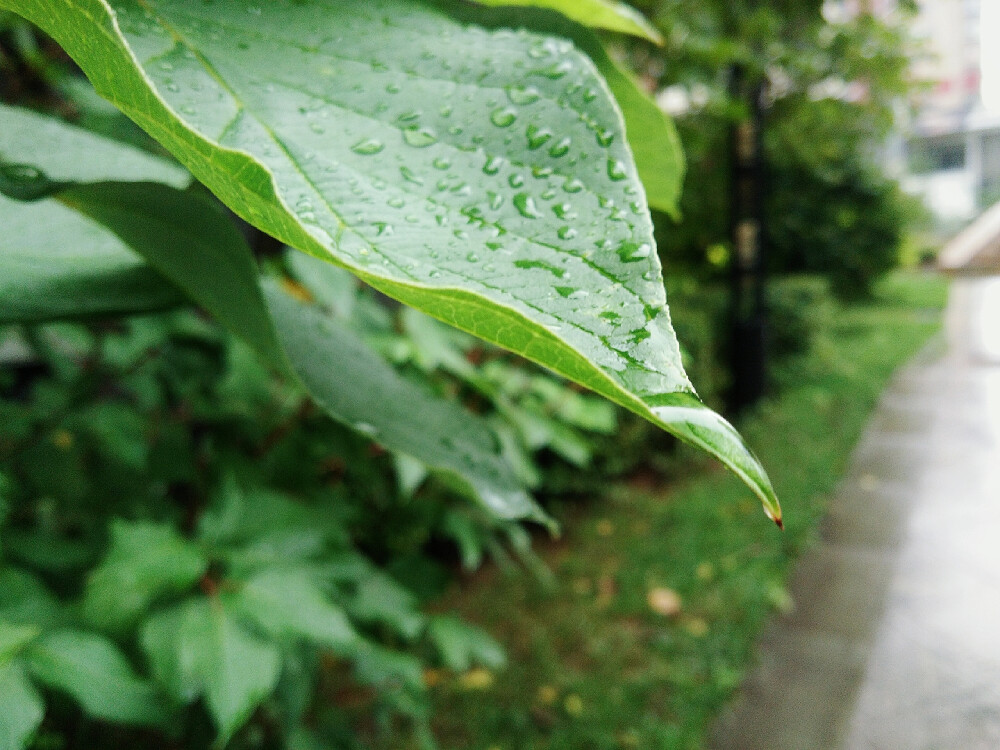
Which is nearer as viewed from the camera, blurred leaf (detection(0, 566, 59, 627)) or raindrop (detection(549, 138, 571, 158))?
raindrop (detection(549, 138, 571, 158))

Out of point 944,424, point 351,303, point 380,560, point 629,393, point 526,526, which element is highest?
point 629,393

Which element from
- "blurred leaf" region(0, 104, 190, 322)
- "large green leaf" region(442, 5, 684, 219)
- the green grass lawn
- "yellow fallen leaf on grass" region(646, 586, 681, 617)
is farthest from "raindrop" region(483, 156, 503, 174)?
"yellow fallen leaf on grass" region(646, 586, 681, 617)

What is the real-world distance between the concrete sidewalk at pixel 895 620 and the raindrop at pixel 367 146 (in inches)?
84.0

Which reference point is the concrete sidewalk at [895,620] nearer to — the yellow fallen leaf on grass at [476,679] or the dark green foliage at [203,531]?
the yellow fallen leaf on grass at [476,679]

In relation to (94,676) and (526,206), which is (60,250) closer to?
(526,206)

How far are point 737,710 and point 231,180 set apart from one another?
234 centimetres

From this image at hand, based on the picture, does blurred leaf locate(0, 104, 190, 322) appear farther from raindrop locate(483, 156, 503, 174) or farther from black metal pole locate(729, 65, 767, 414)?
black metal pole locate(729, 65, 767, 414)

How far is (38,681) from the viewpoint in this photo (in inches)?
28.5

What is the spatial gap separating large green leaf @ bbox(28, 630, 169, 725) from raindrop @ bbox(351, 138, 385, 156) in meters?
0.64

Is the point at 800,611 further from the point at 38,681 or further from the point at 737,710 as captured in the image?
the point at 38,681

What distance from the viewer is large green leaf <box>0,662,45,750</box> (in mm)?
493

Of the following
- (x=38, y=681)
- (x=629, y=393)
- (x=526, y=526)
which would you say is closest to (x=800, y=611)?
(x=526, y=526)

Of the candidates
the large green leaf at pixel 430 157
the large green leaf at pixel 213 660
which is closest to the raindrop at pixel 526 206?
the large green leaf at pixel 430 157

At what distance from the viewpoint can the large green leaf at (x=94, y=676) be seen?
652 millimetres
